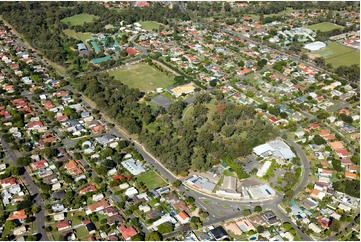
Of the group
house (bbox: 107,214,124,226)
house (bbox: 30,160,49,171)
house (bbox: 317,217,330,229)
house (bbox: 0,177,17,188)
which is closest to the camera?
house (bbox: 317,217,330,229)

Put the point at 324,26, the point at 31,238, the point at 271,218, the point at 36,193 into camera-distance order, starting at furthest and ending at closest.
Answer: the point at 324,26, the point at 36,193, the point at 271,218, the point at 31,238

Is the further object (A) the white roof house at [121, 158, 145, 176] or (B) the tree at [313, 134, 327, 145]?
(B) the tree at [313, 134, 327, 145]

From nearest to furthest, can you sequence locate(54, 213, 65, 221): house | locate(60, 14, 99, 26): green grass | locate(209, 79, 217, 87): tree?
locate(54, 213, 65, 221): house < locate(209, 79, 217, 87): tree < locate(60, 14, 99, 26): green grass

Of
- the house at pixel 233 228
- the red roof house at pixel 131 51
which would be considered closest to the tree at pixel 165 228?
the house at pixel 233 228

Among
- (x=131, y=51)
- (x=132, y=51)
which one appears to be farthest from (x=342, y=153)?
(x=131, y=51)

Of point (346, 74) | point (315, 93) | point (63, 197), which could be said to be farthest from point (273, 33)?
point (63, 197)

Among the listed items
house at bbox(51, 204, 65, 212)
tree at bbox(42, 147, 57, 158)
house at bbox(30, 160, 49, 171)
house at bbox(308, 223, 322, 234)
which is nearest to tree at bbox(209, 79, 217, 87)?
tree at bbox(42, 147, 57, 158)

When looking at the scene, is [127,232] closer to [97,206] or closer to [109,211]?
[109,211]

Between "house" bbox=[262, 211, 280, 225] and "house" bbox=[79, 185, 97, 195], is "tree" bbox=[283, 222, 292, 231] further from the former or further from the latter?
"house" bbox=[79, 185, 97, 195]
